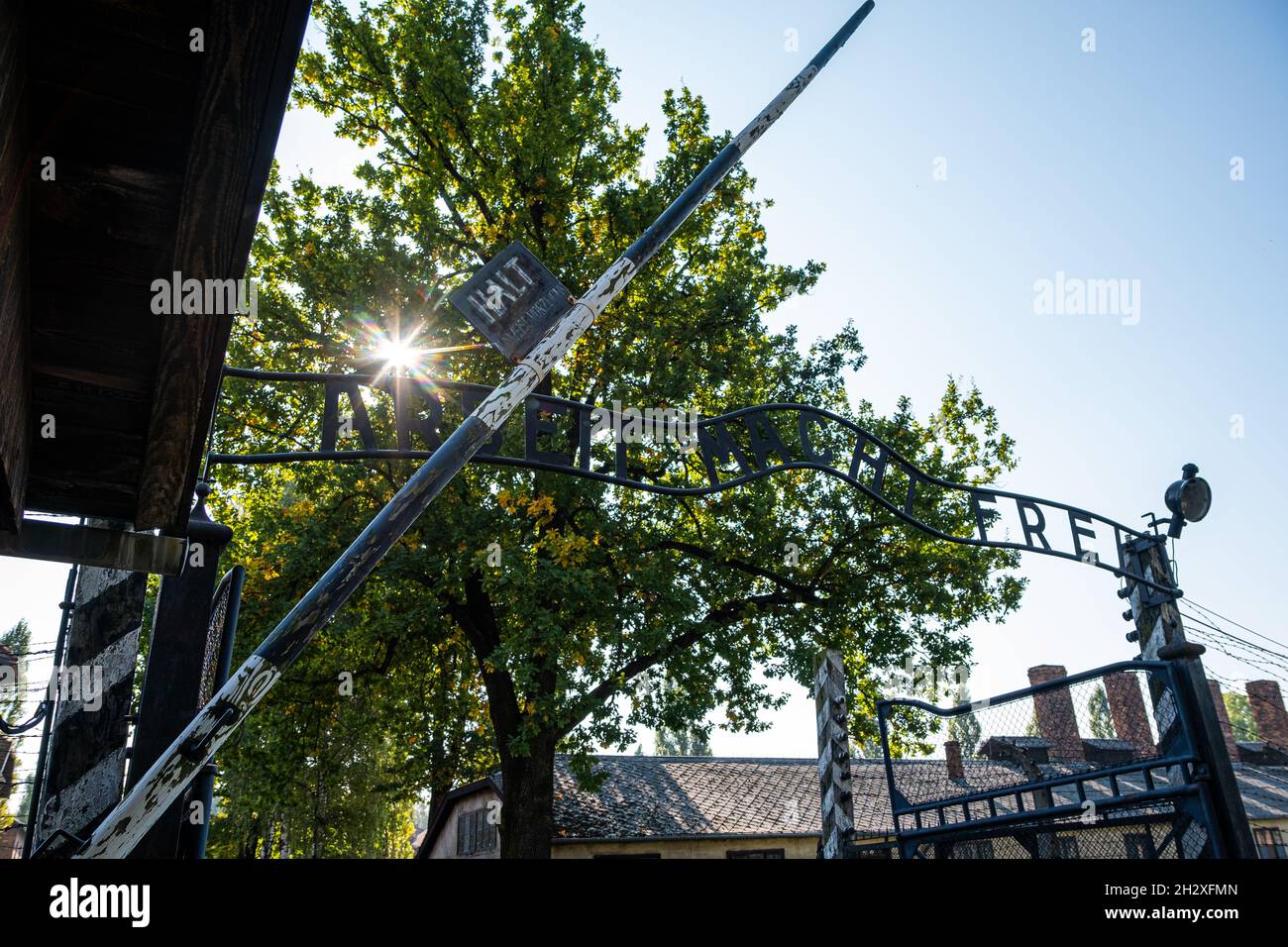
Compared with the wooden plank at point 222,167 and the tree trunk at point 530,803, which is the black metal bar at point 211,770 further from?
the tree trunk at point 530,803

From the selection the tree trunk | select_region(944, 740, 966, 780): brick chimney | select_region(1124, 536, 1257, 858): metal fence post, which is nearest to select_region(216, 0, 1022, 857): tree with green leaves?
the tree trunk

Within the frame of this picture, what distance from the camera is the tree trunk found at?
1398 centimetres

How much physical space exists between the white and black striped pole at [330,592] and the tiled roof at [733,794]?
2058 centimetres

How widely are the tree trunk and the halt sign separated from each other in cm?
1163

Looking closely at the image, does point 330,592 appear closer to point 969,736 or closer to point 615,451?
point 615,451

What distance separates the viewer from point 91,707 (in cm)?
375

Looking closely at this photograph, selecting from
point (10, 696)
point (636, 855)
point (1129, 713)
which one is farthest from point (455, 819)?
point (1129, 713)

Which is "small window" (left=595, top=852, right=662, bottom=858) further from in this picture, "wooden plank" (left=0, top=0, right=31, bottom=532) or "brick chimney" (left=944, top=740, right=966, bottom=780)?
"wooden plank" (left=0, top=0, right=31, bottom=532)

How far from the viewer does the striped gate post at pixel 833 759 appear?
861 cm

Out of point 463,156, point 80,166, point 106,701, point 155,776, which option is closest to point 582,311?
point 80,166

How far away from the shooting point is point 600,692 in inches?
546

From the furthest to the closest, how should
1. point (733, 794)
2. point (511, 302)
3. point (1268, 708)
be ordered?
point (1268, 708), point (733, 794), point (511, 302)

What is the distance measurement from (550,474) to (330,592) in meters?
11.0
